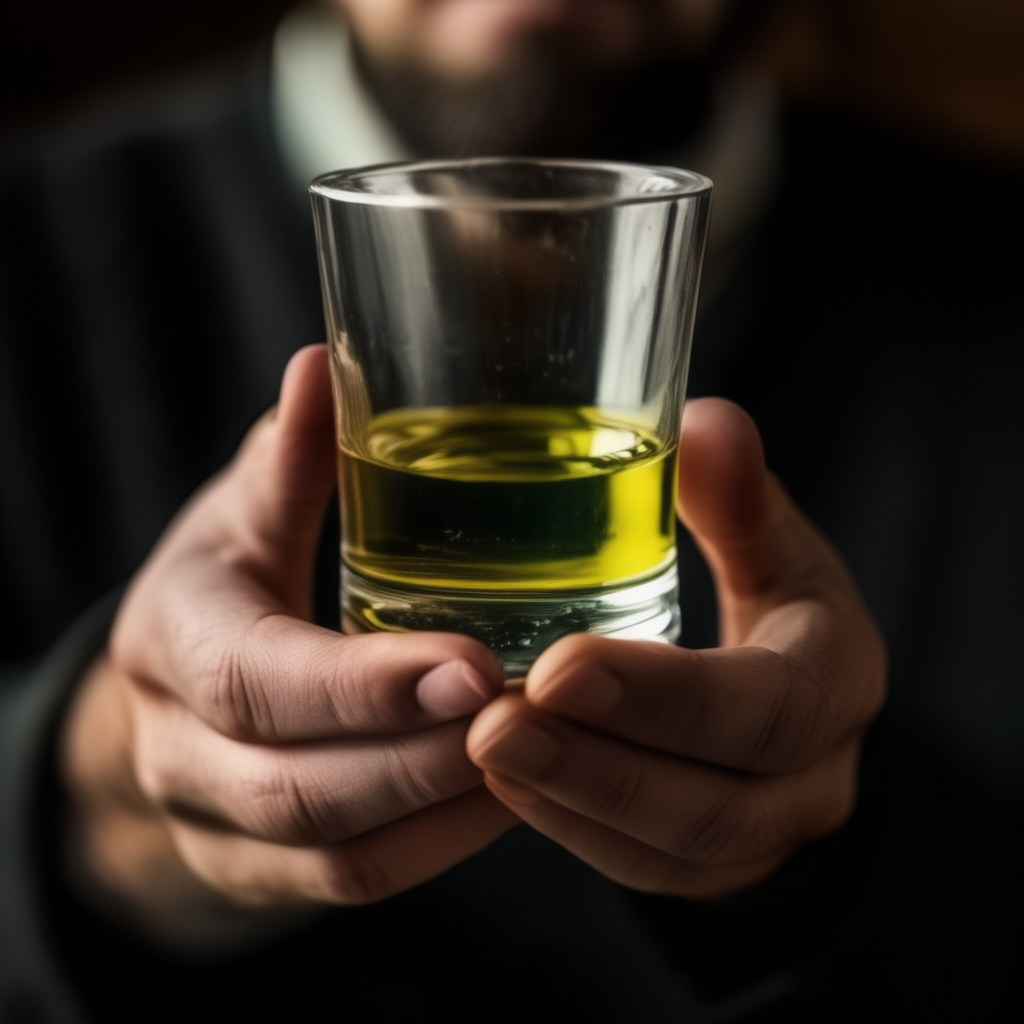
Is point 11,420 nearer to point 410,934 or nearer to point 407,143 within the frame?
point 407,143

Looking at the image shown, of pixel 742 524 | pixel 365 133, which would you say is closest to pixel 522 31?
pixel 365 133

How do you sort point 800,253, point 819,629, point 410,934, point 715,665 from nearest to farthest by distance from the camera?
1. point 715,665
2. point 819,629
3. point 410,934
4. point 800,253

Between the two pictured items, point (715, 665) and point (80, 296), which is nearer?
point (715, 665)

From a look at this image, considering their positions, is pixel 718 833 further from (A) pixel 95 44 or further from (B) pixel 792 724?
(A) pixel 95 44

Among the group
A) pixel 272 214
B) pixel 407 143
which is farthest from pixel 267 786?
pixel 407 143

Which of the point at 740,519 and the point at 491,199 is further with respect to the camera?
the point at 740,519

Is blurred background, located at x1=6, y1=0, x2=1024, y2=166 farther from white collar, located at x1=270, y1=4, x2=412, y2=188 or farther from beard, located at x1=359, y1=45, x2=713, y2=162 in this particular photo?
white collar, located at x1=270, y1=4, x2=412, y2=188
